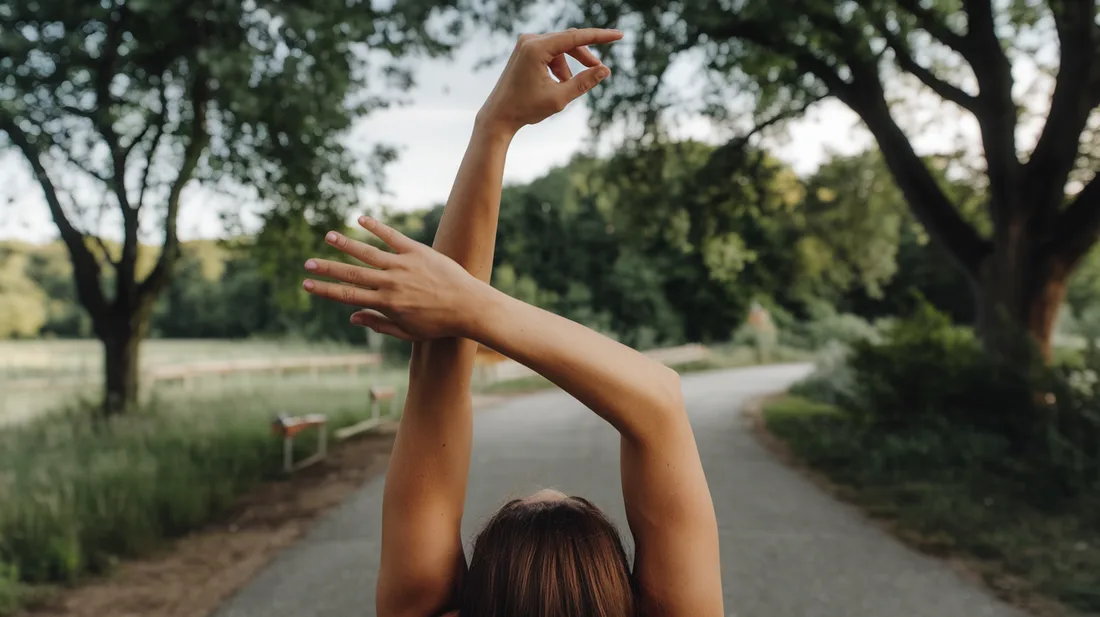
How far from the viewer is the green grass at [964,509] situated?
5004mm

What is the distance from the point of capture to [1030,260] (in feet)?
29.3

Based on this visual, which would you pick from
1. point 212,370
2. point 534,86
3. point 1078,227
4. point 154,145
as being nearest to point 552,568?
point 534,86

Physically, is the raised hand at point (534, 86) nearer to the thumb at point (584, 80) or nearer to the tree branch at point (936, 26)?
the thumb at point (584, 80)

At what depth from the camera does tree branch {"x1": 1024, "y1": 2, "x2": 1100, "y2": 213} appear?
8062mm

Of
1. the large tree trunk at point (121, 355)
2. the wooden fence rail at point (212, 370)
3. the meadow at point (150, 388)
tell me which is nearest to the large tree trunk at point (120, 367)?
the large tree trunk at point (121, 355)

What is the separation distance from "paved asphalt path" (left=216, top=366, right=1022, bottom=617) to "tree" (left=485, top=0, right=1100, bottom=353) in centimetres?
278

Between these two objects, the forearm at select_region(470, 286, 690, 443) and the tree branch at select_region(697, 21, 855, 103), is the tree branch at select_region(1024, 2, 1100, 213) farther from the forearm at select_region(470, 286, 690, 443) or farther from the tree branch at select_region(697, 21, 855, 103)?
the forearm at select_region(470, 286, 690, 443)

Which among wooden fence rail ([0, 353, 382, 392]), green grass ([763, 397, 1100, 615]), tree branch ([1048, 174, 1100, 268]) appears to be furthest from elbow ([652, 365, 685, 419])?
wooden fence rail ([0, 353, 382, 392])

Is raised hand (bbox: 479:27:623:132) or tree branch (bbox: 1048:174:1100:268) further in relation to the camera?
tree branch (bbox: 1048:174:1100:268)

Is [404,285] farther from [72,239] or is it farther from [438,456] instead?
[72,239]

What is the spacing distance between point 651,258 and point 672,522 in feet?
82.0

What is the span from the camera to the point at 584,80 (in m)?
1.55

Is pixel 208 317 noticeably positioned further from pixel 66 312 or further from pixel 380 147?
pixel 380 147

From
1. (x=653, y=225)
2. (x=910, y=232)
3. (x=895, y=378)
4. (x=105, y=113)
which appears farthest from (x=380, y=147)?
(x=910, y=232)
